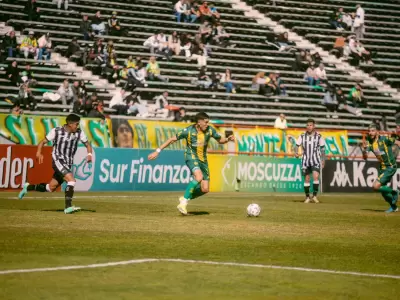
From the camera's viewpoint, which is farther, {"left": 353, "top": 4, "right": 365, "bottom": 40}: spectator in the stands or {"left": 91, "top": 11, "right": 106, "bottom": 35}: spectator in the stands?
{"left": 353, "top": 4, "right": 365, "bottom": 40}: spectator in the stands

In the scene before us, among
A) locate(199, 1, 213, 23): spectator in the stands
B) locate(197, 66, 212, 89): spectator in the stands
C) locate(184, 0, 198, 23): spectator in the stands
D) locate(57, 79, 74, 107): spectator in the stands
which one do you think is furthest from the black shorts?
locate(199, 1, 213, 23): spectator in the stands

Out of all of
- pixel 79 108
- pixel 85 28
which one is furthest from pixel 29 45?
pixel 79 108

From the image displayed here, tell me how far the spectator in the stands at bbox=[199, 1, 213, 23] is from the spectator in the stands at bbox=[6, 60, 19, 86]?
1136cm

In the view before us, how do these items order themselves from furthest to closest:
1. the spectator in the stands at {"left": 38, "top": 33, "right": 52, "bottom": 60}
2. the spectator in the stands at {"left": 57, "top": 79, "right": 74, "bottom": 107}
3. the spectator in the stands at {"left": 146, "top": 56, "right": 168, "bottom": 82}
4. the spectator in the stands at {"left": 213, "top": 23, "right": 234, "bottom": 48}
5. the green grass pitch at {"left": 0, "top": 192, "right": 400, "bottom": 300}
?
the spectator in the stands at {"left": 213, "top": 23, "right": 234, "bottom": 48} → the spectator in the stands at {"left": 146, "top": 56, "right": 168, "bottom": 82} → the spectator in the stands at {"left": 38, "top": 33, "right": 52, "bottom": 60} → the spectator in the stands at {"left": 57, "top": 79, "right": 74, "bottom": 107} → the green grass pitch at {"left": 0, "top": 192, "right": 400, "bottom": 300}

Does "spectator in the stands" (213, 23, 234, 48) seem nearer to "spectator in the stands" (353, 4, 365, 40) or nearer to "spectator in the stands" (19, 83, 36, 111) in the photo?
"spectator in the stands" (353, 4, 365, 40)

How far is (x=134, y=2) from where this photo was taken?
1633 inches

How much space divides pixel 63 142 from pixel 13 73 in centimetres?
1517

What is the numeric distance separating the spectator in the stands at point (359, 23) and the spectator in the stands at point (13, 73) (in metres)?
21.3

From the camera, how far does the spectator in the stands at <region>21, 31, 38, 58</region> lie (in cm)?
3519

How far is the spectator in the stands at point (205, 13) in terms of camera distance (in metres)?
41.8

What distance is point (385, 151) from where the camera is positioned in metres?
23.2

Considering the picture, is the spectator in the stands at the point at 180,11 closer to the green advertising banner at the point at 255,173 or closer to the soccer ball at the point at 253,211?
the green advertising banner at the point at 255,173

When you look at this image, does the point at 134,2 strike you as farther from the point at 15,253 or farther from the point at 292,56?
the point at 15,253

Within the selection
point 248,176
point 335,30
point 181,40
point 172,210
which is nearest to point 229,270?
point 172,210
